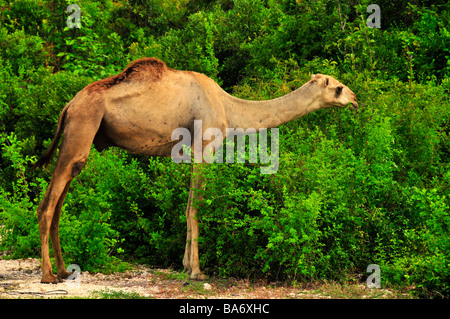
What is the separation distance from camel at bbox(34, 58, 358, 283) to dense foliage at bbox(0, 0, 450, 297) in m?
0.39

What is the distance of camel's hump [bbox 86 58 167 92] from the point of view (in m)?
8.25

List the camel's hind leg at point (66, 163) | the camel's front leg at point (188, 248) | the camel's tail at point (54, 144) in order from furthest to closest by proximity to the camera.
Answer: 1. the camel's front leg at point (188, 248)
2. the camel's tail at point (54, 144)
3. the camel's hind leg at point (66, 163)

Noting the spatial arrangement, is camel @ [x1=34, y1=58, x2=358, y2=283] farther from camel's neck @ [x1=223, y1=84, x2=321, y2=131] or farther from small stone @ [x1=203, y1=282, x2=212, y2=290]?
small stone @ [x1=203, y1=282, x2=212, y2=290]

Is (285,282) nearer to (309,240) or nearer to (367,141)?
(309,240)

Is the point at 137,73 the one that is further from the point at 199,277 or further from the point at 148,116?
the point at 199,277

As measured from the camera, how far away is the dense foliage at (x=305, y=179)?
312 inches

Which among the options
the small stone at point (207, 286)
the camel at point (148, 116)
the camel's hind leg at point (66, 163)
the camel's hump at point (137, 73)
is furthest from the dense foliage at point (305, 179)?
the camel's hump at point (137, 73)

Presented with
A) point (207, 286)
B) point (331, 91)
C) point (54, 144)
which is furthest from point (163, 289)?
point (331, 91)

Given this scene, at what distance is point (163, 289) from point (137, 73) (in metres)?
2.59

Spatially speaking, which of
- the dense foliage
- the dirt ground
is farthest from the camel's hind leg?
the dense foliage

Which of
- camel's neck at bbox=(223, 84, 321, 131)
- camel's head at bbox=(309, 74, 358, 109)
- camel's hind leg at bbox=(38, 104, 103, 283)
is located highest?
camel's head at bbox=(309, 74, 358, 109)

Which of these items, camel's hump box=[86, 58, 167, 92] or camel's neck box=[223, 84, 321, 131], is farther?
camel's neck box=[223, 84, 321, 131]

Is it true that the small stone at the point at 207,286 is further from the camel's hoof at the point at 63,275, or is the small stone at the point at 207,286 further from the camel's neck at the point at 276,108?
the camel's neck at the point at 276,108

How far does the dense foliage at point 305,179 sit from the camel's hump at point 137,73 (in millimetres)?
1316
